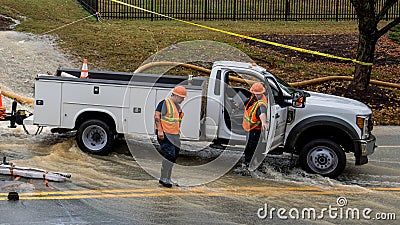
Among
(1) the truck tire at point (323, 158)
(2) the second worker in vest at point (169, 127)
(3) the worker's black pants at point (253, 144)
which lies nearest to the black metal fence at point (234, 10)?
(3) the worker's black pants at point (253, 144)

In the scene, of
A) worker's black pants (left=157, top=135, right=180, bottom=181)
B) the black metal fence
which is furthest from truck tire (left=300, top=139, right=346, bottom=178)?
the black metal fence

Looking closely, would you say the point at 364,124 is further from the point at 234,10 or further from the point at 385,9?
the point at 234,10

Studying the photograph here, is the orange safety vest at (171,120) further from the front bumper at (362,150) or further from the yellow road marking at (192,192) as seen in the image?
the front bumper at (362,150)

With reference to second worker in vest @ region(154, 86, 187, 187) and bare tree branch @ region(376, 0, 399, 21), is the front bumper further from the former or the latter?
bare tree branch @ region(376, 0, 399, 21)

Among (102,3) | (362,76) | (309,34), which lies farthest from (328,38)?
(102,3)

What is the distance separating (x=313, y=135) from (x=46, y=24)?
14253 millimetres

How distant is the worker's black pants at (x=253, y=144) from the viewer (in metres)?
11.6

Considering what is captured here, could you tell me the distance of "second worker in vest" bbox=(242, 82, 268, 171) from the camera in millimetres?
11477

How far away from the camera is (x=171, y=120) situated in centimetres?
1076

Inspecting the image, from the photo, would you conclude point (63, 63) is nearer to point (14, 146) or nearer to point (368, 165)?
point (14, 146)

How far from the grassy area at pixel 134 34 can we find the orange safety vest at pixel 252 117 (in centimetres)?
676

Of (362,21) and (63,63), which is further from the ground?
(362,21)

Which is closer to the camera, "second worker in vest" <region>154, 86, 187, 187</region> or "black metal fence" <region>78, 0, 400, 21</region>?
"second worker in vest" <region>154, 86, 187, 187</region>

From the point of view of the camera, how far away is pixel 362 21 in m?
17.9
